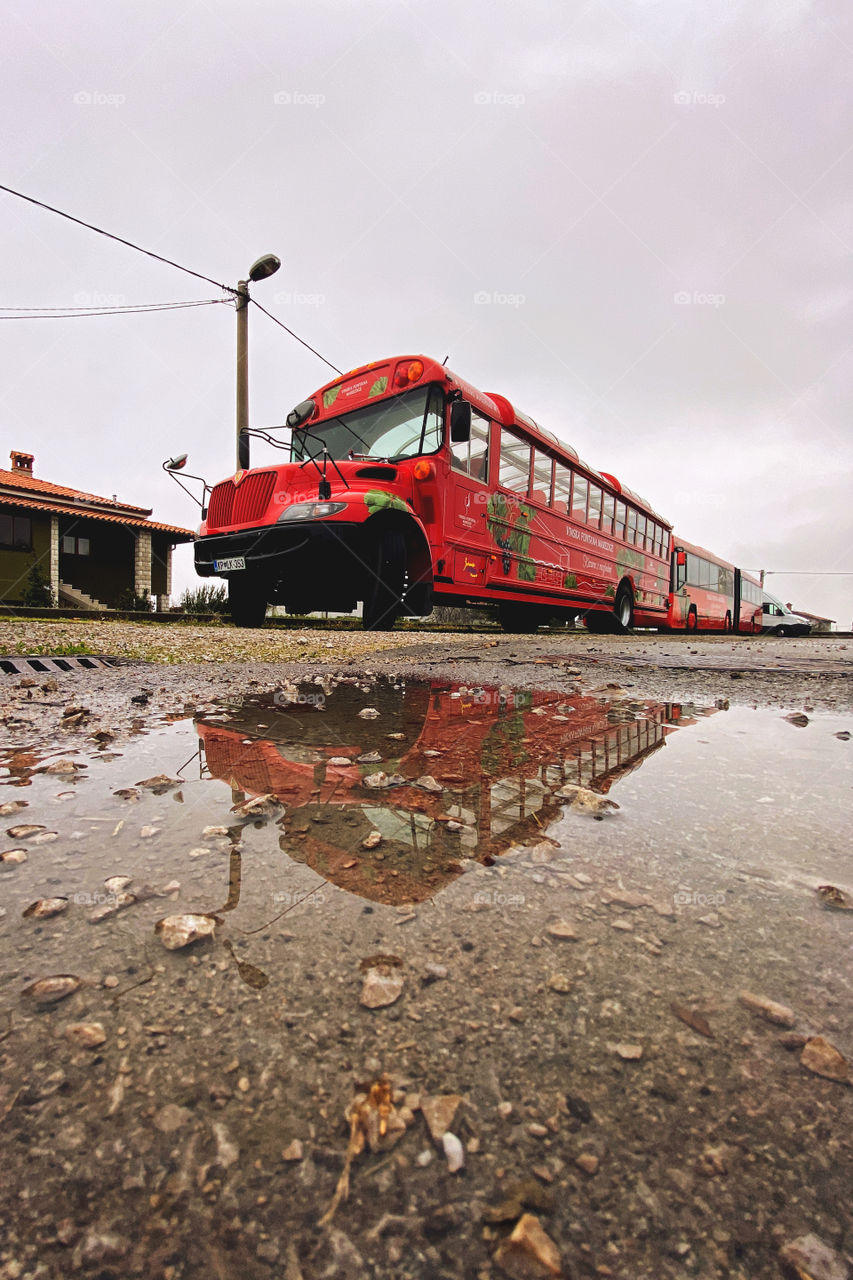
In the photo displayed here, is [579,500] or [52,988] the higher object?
[579,500]

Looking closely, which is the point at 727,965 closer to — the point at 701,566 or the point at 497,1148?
the point at 497,1148

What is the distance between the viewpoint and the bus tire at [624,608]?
1247cm

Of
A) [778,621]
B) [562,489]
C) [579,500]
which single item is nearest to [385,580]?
[562,489]

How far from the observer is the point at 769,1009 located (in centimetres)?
65

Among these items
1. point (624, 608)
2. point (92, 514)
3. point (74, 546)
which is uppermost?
point (92, 514)

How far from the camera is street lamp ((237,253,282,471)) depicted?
476 inches

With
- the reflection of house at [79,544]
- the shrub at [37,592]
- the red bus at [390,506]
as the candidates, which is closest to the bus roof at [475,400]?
the red bus at [390,506]

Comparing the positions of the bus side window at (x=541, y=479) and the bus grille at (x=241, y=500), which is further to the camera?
the bus side window at (x=541, y=479)

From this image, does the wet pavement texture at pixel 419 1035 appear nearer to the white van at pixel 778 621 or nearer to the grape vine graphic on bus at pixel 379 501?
the grape vine graphic on bus at pixel 379 501

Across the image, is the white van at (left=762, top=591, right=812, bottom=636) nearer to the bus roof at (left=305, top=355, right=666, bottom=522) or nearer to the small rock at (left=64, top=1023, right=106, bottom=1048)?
the bus roof at (left=305, top=355, right=666, bottom=522)

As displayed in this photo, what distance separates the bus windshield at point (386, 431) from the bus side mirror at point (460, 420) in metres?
0.14

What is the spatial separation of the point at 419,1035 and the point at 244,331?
48.1 ft

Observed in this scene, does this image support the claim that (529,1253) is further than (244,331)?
No

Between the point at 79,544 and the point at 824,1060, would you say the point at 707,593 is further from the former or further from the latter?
the point at 79,544
